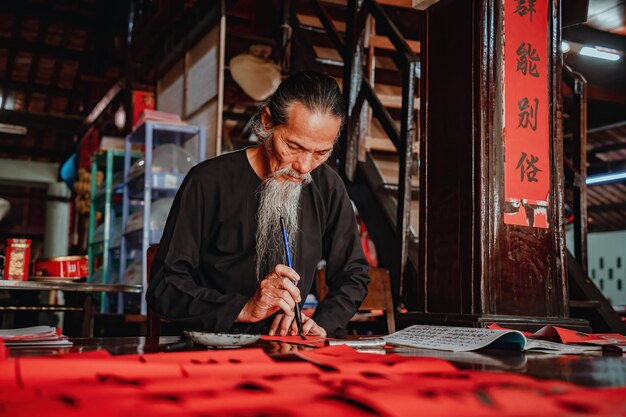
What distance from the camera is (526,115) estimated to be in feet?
8.56

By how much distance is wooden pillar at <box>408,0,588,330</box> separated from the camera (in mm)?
2490

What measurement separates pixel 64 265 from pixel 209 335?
8.40 feet

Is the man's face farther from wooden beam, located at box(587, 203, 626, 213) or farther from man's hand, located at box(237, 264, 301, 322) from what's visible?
wooden beam, located at box(587, 203, 626, 213)

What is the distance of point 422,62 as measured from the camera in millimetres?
2947

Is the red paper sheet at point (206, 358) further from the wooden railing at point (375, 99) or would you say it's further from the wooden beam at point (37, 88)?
the wooden beam at point (37, 88)

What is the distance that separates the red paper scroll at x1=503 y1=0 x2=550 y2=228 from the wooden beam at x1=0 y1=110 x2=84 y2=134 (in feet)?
31.8

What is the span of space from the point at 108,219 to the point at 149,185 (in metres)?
1.50

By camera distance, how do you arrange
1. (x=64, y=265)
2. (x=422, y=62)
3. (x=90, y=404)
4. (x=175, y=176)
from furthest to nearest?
(x=175, y=176) → (x=64, y=265) → (x=422, y=62) → (x=90, y=404)

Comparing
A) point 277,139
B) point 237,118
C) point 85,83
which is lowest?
point 277,139

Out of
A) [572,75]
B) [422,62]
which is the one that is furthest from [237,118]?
[422,62]

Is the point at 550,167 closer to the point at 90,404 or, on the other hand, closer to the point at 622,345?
the point at 622,345

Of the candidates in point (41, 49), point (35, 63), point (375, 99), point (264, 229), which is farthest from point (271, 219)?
point (35, 63)

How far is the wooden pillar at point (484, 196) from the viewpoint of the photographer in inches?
98.0

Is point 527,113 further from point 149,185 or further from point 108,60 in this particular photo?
point 108,60
